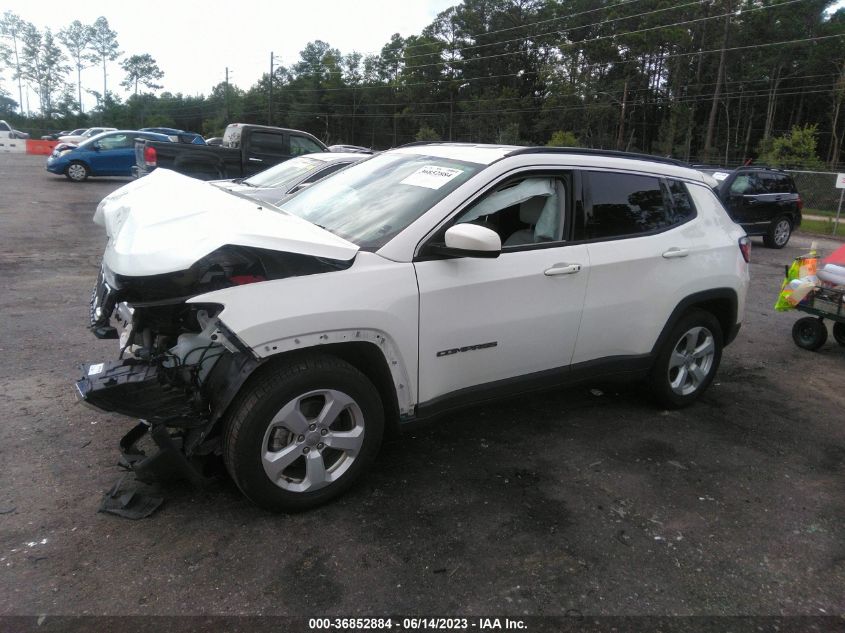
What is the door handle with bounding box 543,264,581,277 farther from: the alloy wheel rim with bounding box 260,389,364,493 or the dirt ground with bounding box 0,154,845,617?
the alloy wheel rim with bounding box 260,389,364,493

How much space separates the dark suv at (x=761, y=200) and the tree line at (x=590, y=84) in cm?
2433

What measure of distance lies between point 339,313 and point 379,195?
1091 millimetres

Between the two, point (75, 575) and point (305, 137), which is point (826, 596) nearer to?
point (75, 575)

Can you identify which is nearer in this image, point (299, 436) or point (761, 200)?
point (299, 436)

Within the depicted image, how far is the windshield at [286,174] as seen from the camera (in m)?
8.91

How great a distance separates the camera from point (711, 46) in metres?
58.1

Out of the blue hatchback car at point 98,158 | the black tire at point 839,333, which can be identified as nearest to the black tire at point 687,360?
the black tire at point 839,333

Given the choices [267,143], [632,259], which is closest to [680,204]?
[632,259]

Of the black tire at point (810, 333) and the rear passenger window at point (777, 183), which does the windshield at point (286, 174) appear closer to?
the black tire at point (810, 333)

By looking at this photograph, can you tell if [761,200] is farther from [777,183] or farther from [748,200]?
[777,183]

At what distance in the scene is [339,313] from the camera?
2910 mm

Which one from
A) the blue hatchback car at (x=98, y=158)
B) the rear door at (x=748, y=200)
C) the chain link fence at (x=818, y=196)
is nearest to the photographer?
the rear door at (x=748, y=200)

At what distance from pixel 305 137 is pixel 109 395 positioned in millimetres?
13171

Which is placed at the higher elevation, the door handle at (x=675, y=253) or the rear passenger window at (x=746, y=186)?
the rear passenger window at (x=746, y=186)
